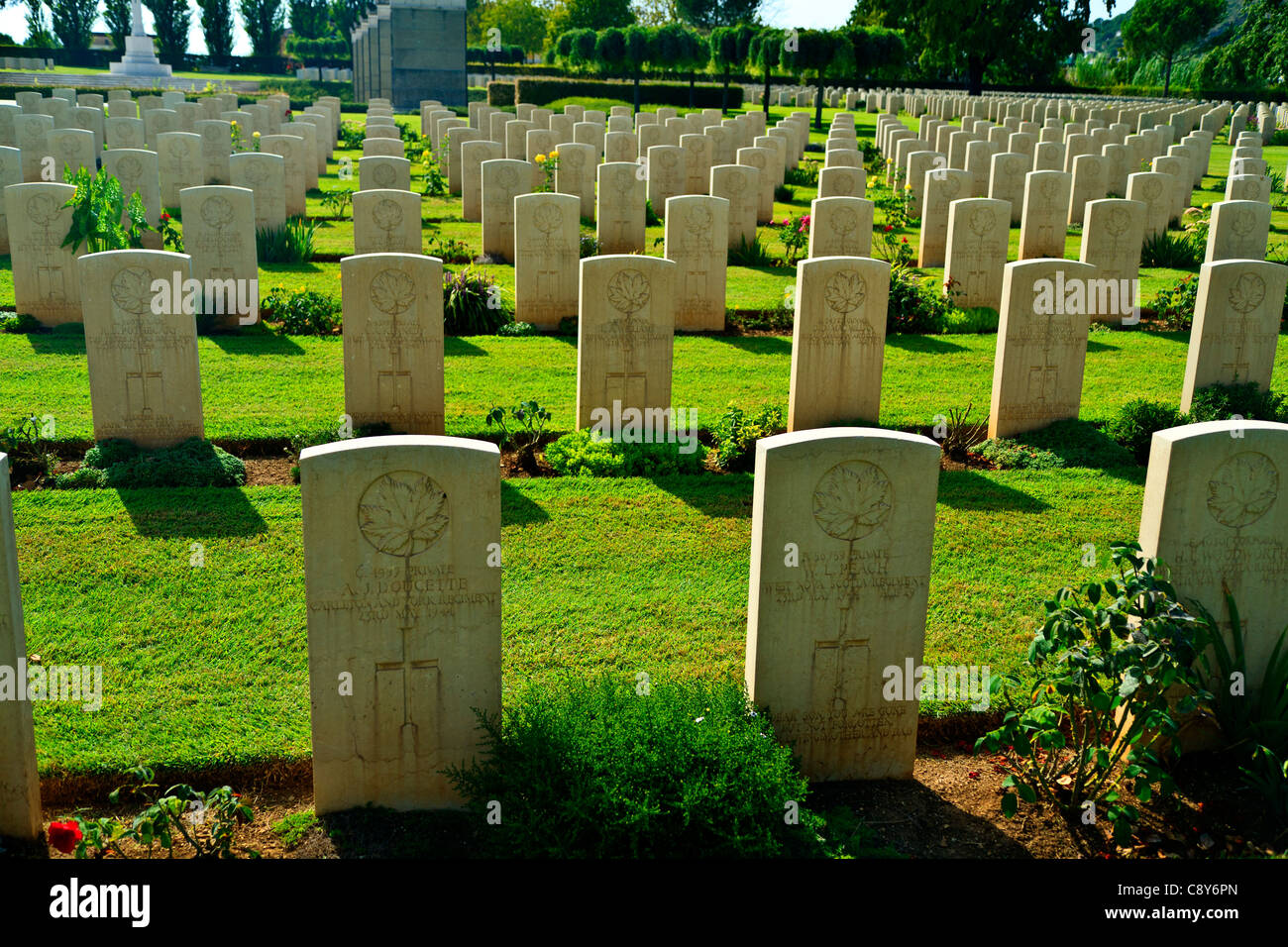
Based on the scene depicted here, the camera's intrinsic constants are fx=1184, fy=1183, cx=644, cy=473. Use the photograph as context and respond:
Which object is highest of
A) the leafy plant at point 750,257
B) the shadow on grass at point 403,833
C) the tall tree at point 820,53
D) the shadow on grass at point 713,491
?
the tall tree at point 820,53

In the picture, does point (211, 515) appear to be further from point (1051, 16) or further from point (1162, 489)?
point (1051, 16)

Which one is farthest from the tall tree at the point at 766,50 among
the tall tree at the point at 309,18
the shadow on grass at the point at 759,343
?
the tall tree at the point at 309,18

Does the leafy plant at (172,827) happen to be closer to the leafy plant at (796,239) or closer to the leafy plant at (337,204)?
the leafy plant at (796,239)

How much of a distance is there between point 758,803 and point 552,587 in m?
2.59

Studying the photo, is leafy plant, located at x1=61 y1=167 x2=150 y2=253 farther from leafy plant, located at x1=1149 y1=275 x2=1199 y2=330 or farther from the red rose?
leafy plant, located at x1=1149 y1=275 x2=1199 y2=330

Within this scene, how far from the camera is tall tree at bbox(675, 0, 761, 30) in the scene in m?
65.0

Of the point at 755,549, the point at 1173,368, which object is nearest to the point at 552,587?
the point at 755,549

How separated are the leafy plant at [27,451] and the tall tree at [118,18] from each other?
2470 inches

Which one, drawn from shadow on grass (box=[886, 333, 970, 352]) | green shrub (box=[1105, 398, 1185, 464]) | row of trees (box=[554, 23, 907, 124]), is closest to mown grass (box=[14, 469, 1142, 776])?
green shrub (box=[1105, 398, 1185, 464])

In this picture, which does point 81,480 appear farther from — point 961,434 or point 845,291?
point 961,434

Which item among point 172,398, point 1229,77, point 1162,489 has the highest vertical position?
point 1229,77

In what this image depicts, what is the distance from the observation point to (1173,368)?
1165 cm

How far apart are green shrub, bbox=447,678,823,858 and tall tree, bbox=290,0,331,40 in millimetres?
91793

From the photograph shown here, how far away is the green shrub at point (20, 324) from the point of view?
Answer: 11.6m
